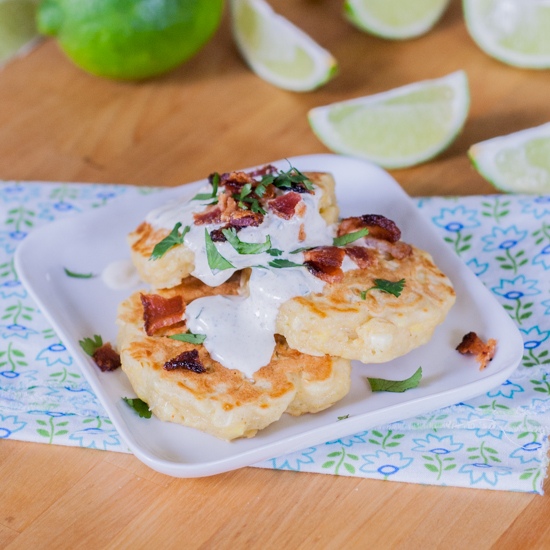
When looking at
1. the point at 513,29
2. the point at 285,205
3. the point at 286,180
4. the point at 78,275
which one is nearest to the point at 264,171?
the point at 286,180

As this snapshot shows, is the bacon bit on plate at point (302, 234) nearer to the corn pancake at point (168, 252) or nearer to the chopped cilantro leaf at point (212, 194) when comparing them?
the corn pancake at point (168, 252)

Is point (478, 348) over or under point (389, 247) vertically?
under

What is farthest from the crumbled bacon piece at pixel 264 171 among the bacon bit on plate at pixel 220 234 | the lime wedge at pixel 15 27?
the lime wedge at pixel 15 27

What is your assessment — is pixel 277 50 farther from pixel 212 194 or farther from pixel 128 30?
pixel 212 194

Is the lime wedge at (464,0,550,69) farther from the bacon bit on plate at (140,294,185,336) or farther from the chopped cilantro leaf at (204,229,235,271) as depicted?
the bacon bit on plate at (140,294,185,336)

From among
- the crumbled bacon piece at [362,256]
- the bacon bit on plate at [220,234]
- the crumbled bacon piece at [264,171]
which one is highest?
the bacon bit on plate at [220,234]

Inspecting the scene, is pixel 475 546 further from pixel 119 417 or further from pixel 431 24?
pixel 431 24
